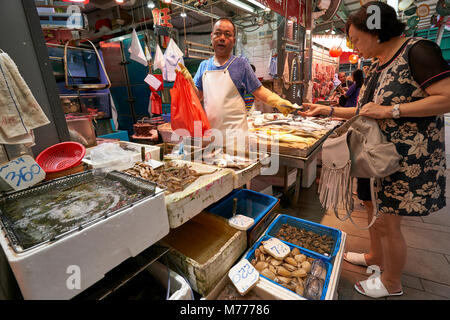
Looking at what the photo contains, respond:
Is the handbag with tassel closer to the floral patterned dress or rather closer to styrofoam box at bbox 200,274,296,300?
the floral patterned dress

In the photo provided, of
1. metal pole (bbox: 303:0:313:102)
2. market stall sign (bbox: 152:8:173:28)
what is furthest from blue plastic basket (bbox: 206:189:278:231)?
metal pole (bbox: 303:0:313:102)

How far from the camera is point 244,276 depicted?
1.48 meters

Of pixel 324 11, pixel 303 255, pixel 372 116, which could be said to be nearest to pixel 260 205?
pixel 303 255

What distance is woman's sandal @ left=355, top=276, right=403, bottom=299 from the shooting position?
1.82 m

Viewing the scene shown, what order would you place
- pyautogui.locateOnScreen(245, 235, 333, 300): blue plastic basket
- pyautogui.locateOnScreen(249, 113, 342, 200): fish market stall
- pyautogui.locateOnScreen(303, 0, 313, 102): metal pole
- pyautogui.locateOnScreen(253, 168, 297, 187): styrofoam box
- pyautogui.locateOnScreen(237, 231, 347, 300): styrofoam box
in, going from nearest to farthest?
pyautogui.locateOnScreen(237, 231, 347, 300): styrofoam box < pyautogui.locateOnScreen(245, 235, 333, 300): blue plastic basket < pyautogui.locateOnScreen(249, 113, 342, 200): fish market stall < pyautogui.locateOnScreen(253, 168, 297, 187): styrofoam box < pyautogui.locateOnScreen(303, 0, 313, 102): metal pole

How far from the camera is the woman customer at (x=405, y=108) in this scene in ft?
4.12

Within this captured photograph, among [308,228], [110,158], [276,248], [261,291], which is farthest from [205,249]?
[308,228]

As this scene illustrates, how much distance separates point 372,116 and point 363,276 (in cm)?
157

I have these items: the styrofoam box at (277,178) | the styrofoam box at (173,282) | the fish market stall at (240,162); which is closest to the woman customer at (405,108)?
the fish market stall at (240,162)

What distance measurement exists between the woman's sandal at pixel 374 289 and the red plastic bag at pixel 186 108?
1938 millimetres

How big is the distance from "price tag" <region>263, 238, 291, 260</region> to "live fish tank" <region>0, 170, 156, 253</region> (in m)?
1.12

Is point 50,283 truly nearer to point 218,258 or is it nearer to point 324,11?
point 218,258

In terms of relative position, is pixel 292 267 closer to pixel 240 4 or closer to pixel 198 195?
pixel 198 195

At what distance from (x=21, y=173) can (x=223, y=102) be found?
164 cm
